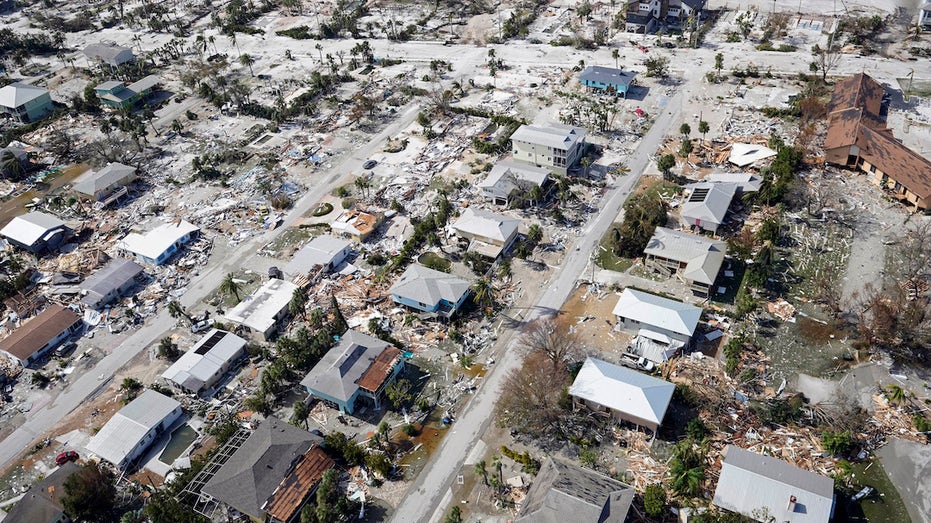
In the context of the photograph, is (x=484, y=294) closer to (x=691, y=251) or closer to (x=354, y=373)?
(x=354, y=373)

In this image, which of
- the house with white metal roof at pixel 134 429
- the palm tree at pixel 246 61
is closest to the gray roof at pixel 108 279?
the house with white metal roof at pixel 134 429

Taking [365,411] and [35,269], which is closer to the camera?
[365,411]

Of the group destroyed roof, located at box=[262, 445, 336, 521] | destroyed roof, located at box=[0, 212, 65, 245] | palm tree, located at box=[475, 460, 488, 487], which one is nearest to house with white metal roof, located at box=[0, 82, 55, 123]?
destroyed roof, located at box=[0, 212, 65, 245]

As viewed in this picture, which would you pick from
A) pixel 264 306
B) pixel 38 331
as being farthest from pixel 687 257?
pixel 38 331

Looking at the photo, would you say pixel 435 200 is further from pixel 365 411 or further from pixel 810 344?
pixel 810 344

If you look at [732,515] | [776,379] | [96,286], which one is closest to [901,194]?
[776,379]

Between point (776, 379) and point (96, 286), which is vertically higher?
point (96, 286)

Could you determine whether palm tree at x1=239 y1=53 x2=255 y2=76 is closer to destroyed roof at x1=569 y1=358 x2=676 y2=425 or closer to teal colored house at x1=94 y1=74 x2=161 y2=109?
teal colored house at x1=94 y1=74 x2=161 y2=109

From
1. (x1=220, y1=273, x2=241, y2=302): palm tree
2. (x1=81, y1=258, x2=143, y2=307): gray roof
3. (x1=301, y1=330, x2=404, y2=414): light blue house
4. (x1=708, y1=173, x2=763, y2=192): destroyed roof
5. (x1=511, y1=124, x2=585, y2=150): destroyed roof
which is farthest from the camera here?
(x1=511, y1=124, x2=585, y2=150): destroyed roof
